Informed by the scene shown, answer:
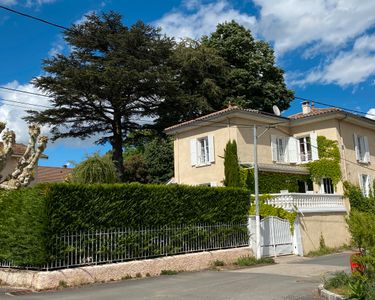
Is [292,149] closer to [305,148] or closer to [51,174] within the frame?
[305,148]

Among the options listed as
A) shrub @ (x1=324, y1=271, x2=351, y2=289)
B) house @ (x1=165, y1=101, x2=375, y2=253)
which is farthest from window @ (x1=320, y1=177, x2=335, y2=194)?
shrub @ (x1=324, y1=271, x2=351, y2=289)

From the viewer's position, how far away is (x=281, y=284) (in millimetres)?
12398

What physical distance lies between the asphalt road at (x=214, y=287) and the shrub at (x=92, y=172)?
32.2 ft

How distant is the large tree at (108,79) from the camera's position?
1241 inches

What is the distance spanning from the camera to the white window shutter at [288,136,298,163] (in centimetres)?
2894

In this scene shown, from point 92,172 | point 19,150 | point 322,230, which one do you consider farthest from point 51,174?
point 322,230

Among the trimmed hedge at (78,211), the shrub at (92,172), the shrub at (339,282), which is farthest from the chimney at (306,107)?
the shrub at (339,282)

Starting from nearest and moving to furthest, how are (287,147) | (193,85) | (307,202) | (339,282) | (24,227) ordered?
1. (339,282)
2. (24,227)
3. (307,202)
4. (287,147)
5. (193,85)

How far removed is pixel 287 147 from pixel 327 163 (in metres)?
3.11

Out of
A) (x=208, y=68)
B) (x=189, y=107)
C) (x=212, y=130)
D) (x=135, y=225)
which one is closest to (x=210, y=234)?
(x=135, y=225)

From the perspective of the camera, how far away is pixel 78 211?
13.3 m

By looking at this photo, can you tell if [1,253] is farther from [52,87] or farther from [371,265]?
[52,87]

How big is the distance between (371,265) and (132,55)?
27.6 metres

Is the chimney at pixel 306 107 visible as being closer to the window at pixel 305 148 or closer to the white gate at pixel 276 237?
the window at pixel 305 148
